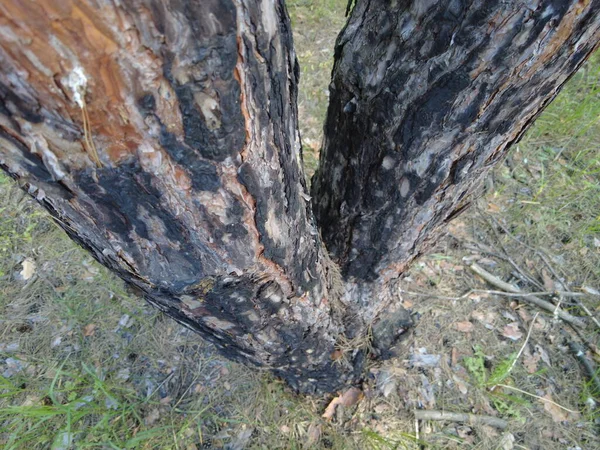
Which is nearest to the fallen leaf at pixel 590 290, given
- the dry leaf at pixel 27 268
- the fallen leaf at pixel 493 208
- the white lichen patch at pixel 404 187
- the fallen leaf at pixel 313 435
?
the fallen leaf at pixel 493 208

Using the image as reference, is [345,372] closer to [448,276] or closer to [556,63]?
[448,276]

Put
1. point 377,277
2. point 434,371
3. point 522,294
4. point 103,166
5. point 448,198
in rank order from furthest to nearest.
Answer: point 522,294, point 434,371, point 377,277, point 448,198, point 103,166

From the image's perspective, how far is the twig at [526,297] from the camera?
2.46 metres

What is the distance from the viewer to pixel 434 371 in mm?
2277

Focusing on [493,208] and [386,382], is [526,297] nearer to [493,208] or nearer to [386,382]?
[493,208]

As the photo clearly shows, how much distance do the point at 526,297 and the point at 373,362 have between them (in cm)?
117

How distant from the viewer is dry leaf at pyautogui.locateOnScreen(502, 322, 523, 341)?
2400 mm

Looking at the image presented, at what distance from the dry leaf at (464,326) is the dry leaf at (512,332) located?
0.67 ft

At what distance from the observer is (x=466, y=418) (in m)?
2.12

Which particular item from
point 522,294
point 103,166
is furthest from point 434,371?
point 103,166

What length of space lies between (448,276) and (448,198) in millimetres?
1598

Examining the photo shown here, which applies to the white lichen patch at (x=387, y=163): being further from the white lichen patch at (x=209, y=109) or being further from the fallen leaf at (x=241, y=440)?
the fallen leaf at (x=241, y=440)

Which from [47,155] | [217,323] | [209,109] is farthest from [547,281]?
[47,155]

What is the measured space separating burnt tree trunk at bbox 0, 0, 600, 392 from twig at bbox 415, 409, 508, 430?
3.63 ft
